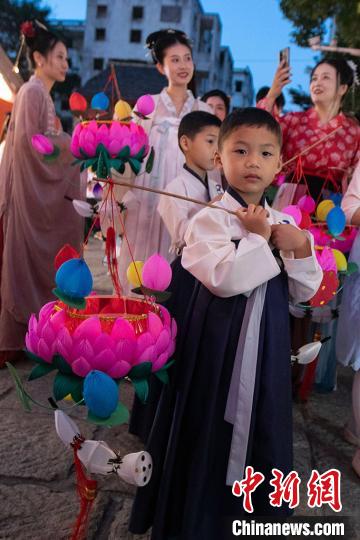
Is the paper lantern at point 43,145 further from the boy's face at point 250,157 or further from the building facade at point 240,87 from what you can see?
the building facade at point 240,87

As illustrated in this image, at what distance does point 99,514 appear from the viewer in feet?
5.87

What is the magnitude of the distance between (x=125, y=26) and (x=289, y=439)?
118 feet

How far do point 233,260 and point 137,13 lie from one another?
36174 millimetres

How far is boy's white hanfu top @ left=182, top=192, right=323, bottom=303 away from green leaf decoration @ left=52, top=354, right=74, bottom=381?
439 mm

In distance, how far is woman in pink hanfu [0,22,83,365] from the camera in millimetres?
3334

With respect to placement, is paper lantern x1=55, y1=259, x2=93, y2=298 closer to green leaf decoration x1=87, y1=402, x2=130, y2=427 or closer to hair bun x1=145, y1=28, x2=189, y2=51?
green leaf decoration x1=87, y1=402, x2=130, y2=427

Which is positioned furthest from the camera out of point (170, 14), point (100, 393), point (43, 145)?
point (170, 14)

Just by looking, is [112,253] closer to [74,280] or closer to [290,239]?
[74,280]

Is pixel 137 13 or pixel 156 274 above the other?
pixel 137 13

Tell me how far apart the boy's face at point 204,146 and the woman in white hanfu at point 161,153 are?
2.00 feet

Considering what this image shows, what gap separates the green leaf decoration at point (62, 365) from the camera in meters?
1.41

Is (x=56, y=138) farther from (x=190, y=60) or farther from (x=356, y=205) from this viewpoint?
(x=356, y=205)

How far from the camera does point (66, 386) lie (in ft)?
4.59

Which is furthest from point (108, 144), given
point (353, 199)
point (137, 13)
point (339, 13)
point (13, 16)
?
point (137, 13)
